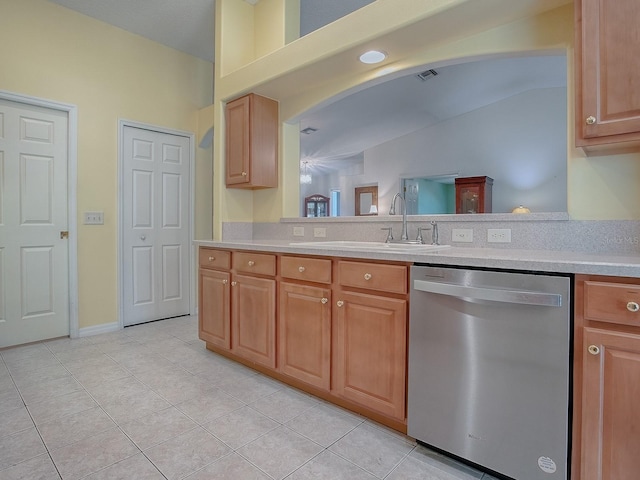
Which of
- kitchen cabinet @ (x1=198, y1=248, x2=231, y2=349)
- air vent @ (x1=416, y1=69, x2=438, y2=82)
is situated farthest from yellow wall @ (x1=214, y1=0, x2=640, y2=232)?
air vent @ (x1=416, y1=69, x2=438, y2=82)

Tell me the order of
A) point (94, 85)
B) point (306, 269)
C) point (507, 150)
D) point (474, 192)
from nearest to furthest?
point (306, 269) → point (94, 85) → point (474, 192) → point (507, 150)

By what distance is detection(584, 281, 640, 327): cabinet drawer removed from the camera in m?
1.10

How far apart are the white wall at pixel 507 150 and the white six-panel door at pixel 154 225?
3029 mm

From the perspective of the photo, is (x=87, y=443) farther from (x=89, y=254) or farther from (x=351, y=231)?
(x=89, y=254)

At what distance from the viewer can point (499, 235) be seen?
1.92 meters

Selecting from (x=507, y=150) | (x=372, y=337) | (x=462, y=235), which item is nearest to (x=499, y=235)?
(x=462, y=235)

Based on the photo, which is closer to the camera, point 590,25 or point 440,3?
point 590,25

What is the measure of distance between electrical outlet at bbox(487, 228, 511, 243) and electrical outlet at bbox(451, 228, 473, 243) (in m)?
0.10

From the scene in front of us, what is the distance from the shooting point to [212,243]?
2756 mm

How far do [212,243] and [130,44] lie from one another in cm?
243

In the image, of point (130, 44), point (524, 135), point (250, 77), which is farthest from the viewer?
point (524, 135)

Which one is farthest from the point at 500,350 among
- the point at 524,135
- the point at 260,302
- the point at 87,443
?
the point at 524,135

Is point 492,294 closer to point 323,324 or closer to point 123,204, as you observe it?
point 323,324

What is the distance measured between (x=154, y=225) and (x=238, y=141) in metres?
1.52
